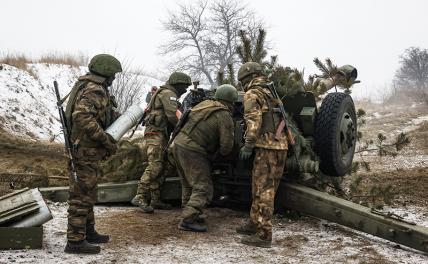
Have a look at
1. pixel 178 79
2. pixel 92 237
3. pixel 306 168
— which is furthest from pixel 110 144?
pixel 306 168

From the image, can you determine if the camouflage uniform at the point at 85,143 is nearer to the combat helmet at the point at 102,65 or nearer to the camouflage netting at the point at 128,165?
the combat helmet at the point at 102,65

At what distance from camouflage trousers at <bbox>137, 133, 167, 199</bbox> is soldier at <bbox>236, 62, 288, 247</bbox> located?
4.85ft

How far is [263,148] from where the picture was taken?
4.95 metres

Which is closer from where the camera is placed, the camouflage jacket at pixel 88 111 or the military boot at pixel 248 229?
the camouflage jacket at pixel 88 111

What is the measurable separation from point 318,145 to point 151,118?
209 centimetres

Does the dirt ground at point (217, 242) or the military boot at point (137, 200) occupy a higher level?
the military boot at point (137, 200)

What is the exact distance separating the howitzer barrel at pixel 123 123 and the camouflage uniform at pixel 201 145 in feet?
2.46

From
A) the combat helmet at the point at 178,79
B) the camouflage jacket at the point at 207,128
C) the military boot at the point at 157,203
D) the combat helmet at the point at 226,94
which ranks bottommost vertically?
the military boot at the point at 157,203

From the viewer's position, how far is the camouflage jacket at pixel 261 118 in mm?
4852

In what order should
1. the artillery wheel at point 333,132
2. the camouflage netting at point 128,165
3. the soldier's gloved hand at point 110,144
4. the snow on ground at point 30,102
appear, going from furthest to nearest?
the snow on ground at point 30,102 → the camouflage netting at point 128,165 → the artillery wheel at point 333,132 → the soldier's gloved hand at point 110,144

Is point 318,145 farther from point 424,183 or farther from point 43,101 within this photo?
point 43,101

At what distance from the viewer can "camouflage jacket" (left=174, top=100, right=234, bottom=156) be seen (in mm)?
5285

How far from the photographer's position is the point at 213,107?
5.37 meters

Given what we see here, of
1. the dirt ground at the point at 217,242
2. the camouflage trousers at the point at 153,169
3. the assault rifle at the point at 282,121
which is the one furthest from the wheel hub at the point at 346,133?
the camouflage trousers at the point at 153,169
